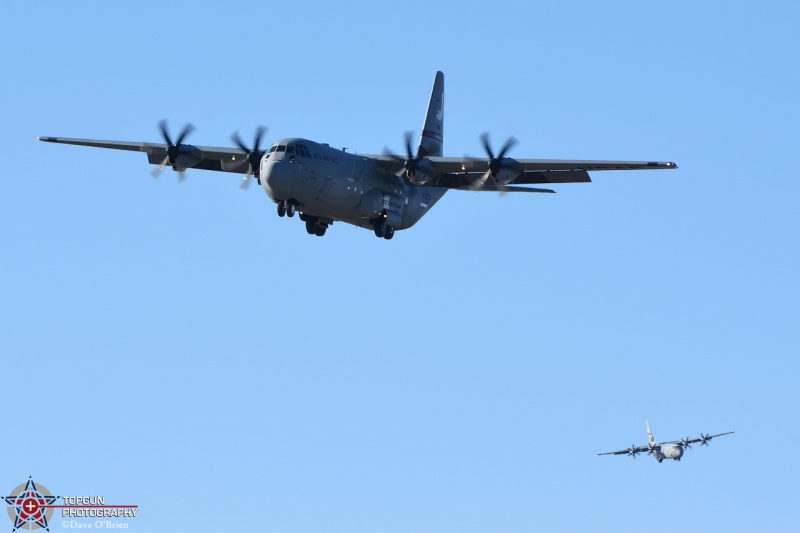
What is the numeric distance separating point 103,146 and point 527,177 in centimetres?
1860

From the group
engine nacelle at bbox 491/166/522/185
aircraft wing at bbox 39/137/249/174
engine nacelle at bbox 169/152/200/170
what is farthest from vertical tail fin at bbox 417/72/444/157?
engine nacelle at bbox 169/152/200/170

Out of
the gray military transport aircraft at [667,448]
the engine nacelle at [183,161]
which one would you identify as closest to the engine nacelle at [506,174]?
the engine nacelle at [183,161]

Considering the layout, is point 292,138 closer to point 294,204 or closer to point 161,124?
point 294,204

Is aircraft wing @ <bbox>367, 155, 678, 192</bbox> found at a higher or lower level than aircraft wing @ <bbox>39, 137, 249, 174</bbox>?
lower

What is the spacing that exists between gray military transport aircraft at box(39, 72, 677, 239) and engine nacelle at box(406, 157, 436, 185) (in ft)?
0.13

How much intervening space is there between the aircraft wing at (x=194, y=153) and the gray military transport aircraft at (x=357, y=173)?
0.14ft

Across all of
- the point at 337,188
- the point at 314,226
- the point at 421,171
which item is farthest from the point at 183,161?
the point at 421,171

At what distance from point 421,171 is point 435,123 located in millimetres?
9534

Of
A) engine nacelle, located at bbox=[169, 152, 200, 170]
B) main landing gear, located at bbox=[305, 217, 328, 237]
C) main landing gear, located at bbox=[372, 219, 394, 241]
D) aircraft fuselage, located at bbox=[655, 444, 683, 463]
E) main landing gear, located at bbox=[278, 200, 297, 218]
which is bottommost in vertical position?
main landing gear, located at bbox=[278, 200, 297, 218]

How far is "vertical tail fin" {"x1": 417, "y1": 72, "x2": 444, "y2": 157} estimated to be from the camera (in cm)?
5525

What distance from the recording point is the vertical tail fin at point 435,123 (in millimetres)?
55250

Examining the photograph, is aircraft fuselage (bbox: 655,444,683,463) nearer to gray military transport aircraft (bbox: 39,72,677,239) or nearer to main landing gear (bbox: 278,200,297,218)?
gray military transport aircraft (bbox: 39,72,677,239)

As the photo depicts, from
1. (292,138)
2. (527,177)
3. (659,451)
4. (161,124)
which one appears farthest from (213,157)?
(659,451)

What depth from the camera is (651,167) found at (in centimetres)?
4394
